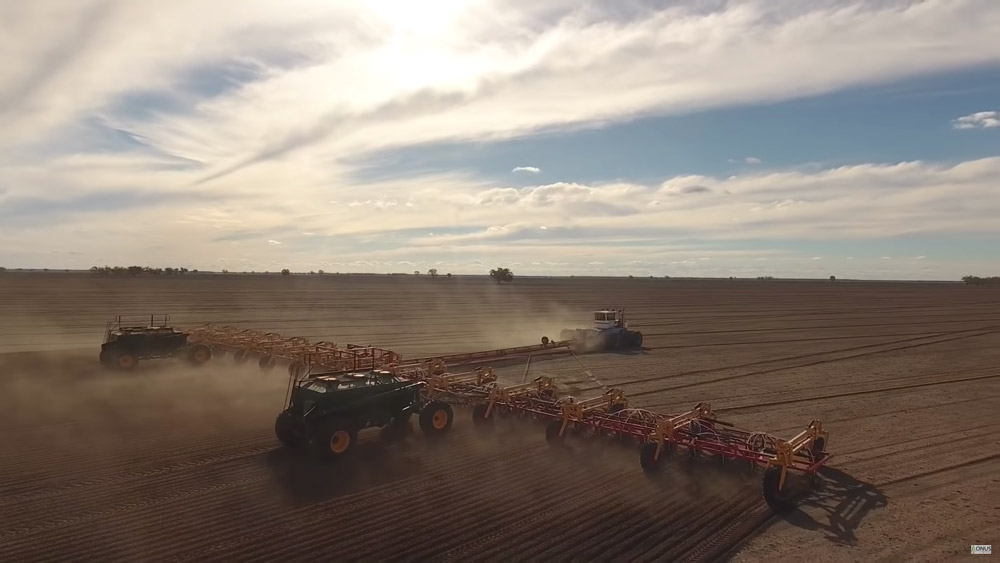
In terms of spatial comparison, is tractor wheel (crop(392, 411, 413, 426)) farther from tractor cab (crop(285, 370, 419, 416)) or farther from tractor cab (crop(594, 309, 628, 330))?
tractor cab (crop(594, 309, 628, 330))

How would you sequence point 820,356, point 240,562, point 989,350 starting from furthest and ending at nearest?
point 989,350 → point 820,356 → point 240,562

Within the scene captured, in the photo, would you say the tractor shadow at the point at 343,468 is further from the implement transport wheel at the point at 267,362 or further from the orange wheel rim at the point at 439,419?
the implement transport wheel at the point at 267,362

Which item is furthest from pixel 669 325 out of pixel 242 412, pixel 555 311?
pixel 242 412

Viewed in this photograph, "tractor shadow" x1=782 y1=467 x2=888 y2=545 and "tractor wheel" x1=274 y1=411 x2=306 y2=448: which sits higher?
"tractor wheel" x1=274 y1=411 x2=306 y2=448

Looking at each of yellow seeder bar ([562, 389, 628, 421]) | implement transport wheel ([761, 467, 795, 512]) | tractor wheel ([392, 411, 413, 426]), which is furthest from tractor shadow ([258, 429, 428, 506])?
implement transport wheel ([761, 467, 795, 512])

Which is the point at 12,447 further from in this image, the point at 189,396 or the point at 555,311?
the point at 555,311

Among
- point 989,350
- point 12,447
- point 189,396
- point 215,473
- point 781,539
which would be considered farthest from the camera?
point 989,350

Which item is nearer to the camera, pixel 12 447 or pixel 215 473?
pixel 215 473

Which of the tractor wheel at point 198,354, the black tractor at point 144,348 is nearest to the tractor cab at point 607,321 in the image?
the tractor wheel at point 198,354
